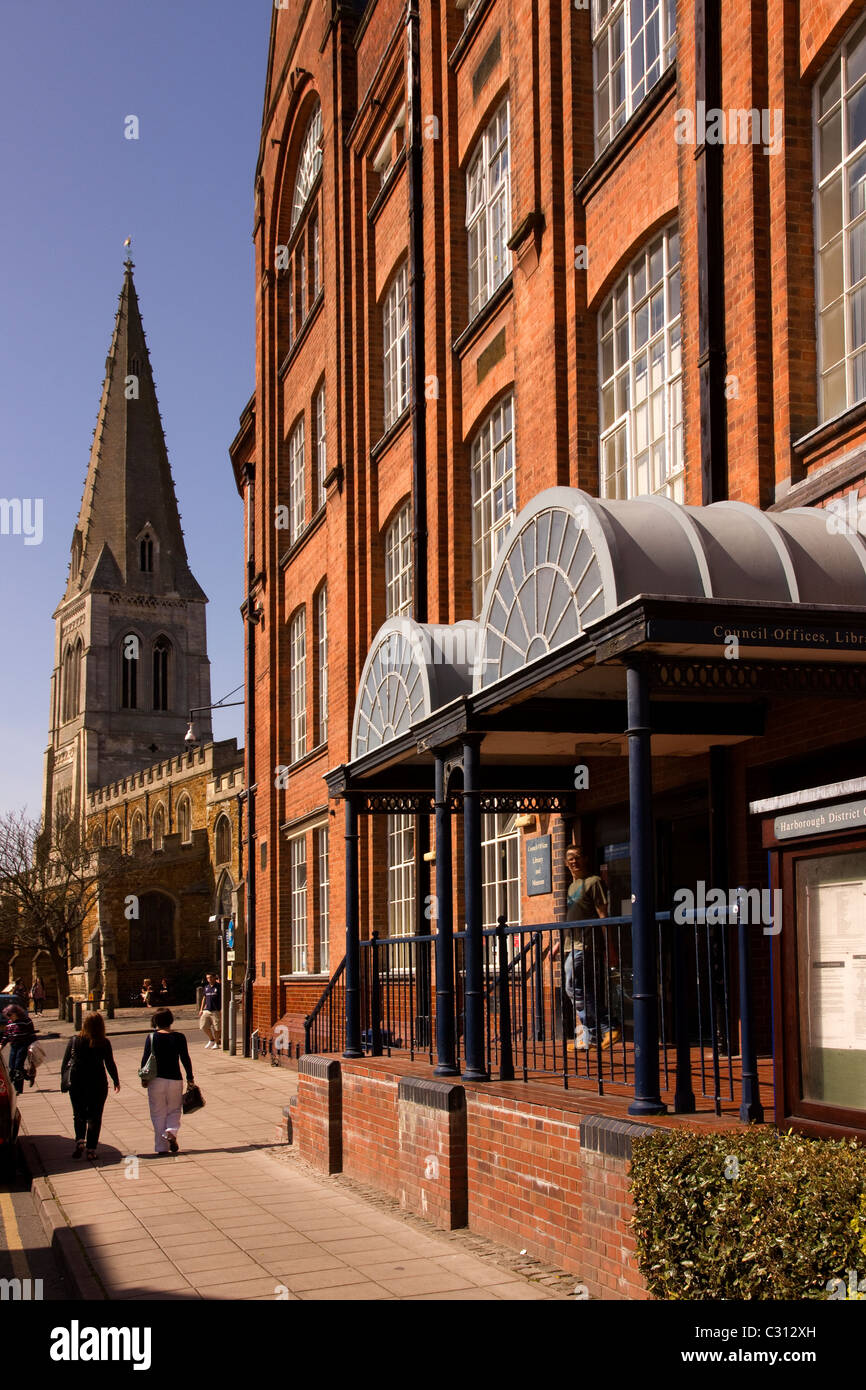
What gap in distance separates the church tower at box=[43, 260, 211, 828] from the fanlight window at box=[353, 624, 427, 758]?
276ft

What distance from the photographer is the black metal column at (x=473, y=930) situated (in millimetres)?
10062

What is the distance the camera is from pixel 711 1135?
5.96 metres

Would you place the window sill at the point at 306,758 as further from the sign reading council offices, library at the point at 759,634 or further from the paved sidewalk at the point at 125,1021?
the sign reading council offices, library at the point at 759,634

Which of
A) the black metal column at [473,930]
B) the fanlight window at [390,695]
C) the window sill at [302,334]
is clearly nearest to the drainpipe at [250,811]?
the window sill at [302,334]

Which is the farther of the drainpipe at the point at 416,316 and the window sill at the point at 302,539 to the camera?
the window sill at the point at 302,539

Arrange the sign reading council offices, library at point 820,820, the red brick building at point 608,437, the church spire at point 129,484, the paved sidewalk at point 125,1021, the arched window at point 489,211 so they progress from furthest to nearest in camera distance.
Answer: the church spire at point 129,484, the paved sidewalk at point 125,1021, the arched window at point 489,211, the red brick building at point 608,437, the sign reading council offices, library at point 820,820

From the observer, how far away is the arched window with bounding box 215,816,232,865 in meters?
59.4

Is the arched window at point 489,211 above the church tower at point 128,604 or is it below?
below

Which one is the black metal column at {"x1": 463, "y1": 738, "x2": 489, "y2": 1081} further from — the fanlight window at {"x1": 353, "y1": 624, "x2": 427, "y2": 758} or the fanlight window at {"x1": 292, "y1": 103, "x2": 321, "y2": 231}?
the fanlight window at {"x1": 292, "y1": 103, "x2": 321, "y2": 231}

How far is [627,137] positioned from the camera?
12.4 meters

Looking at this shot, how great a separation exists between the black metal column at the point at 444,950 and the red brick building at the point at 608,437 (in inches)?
5.2

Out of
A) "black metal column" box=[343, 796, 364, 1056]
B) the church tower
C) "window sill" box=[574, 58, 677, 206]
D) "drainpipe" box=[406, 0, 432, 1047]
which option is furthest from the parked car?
the church tower

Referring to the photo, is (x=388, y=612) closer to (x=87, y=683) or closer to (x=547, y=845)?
(x=547, y=845)

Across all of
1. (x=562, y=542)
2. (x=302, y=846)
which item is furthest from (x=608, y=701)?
(x=302, y=846)
